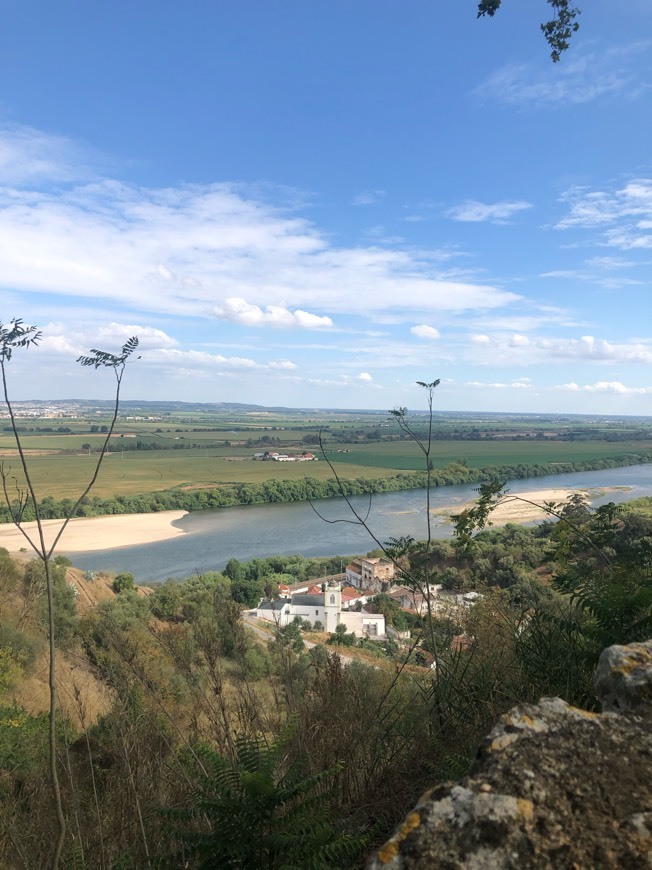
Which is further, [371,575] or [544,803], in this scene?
[371,575]

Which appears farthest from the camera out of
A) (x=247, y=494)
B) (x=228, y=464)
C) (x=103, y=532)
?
(x=228, y=464)

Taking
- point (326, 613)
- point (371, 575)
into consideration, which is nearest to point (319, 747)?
point (326, 613)

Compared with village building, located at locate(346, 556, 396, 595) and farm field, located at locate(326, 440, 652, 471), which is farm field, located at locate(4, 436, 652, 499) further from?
village building, located at locate(346, 556, 396, 595)

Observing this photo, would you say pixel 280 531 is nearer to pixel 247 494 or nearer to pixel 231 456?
pixel 247 494

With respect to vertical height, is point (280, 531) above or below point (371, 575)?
below

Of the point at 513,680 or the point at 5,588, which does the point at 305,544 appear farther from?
the point at 513,680

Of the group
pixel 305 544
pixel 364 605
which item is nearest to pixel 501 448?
pixel 305 544
